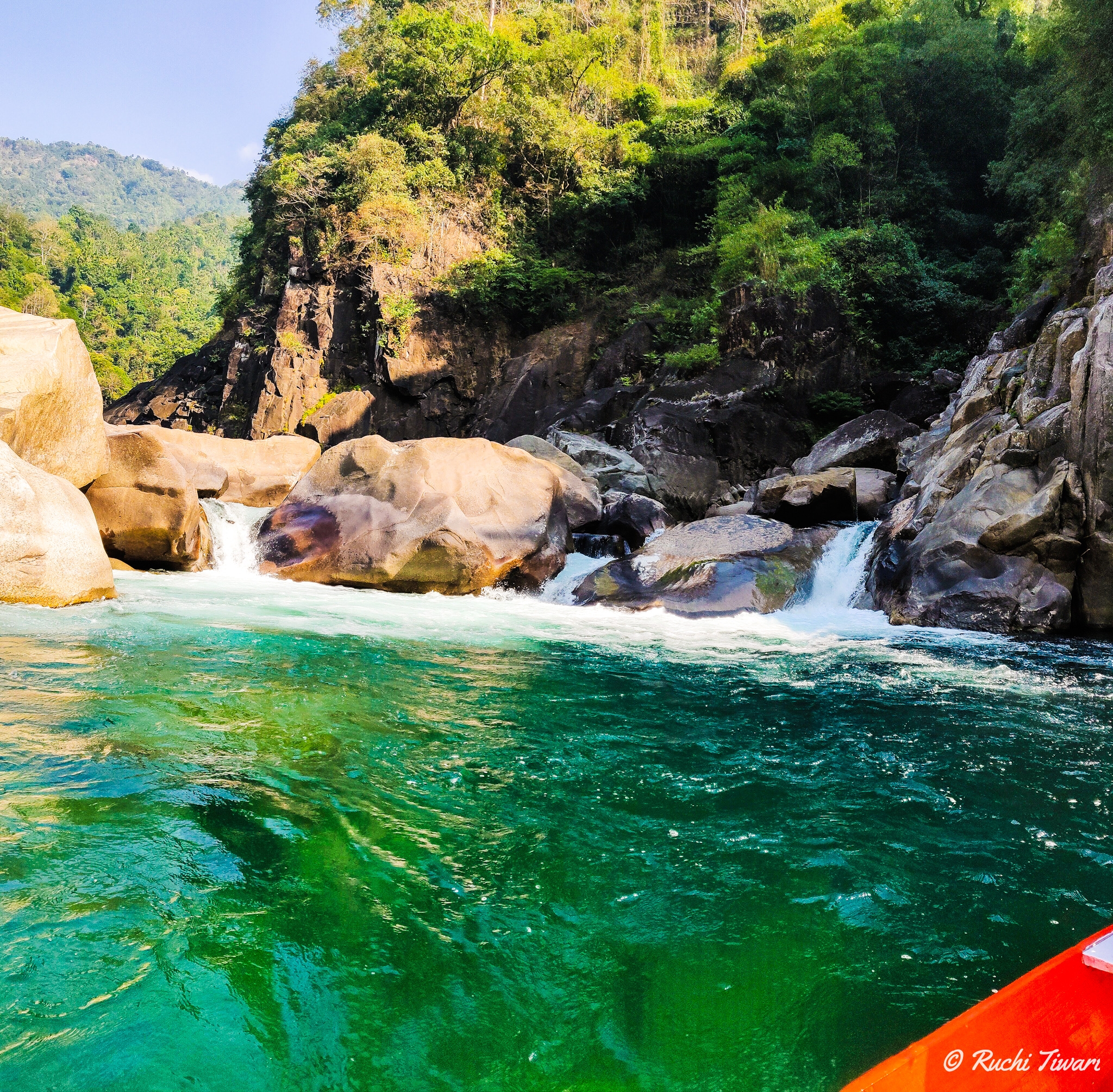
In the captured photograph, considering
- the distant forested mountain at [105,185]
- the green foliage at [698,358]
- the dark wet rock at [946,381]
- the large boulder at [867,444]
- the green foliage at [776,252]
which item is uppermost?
the distant forested mountain at [105,185]

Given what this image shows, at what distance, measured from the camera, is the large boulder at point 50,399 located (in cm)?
954

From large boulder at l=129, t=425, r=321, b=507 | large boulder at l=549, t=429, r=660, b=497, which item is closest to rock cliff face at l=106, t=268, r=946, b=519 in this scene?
large boulder at l=549, t=429, r=660, b=497

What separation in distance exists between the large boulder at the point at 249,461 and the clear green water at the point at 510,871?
8819 millimetres

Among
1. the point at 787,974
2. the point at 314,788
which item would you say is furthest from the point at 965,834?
the point at 314,788

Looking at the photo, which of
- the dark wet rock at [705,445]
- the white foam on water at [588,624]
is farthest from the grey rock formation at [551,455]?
the white foam on water at [588,624]

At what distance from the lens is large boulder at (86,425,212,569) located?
438 inches

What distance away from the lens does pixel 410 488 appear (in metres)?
11.3

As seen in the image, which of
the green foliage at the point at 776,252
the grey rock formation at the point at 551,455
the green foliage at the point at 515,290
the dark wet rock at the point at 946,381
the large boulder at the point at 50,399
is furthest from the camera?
the green foliage at the point at 515,290

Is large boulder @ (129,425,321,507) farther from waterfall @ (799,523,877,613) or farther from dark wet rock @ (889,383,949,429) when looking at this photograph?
dark wet rock @ (889,383,949,429)

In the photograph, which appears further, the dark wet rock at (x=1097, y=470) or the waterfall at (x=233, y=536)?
the waterfall at (x=233, y=536)

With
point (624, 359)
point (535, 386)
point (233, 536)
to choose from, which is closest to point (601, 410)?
point (624, 359)

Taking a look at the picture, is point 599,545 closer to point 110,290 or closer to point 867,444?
point 867,444

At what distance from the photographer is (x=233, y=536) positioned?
12422mm

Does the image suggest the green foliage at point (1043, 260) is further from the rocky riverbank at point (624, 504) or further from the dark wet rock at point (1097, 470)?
the dark wet rock at point (1097, 470)
